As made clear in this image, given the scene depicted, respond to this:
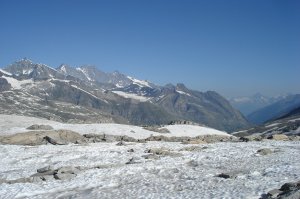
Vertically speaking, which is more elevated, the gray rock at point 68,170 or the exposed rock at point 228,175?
the gray rock at point 68,170

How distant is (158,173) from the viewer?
3409 cm

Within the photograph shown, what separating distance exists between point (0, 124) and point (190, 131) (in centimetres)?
3966

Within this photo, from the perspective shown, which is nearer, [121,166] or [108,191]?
[108,191]

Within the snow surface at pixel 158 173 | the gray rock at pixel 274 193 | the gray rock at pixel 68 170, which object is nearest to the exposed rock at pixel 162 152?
the snow surface at pixel 158 173

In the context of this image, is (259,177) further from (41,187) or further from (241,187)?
(41,187)

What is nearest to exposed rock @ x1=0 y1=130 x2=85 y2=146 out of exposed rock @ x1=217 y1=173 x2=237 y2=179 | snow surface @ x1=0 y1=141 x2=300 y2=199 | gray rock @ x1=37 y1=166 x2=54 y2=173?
snow surface @ x1=0 y1=141 x2=300 y2=199

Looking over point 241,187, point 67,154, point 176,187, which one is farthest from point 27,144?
point 241,187

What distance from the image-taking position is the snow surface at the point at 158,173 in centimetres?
2764

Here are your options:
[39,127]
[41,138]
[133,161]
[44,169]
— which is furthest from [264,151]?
[39,127]

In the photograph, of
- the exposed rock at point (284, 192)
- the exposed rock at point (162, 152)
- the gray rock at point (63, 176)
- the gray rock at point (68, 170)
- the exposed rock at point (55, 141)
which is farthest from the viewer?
the exposed rock at point (55, 141)

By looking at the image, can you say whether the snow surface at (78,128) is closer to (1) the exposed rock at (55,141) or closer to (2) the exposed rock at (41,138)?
(2) the exposed rock at (41,138)

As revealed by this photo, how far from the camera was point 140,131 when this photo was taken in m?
75.6

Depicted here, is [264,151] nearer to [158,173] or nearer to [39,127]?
[158,173]

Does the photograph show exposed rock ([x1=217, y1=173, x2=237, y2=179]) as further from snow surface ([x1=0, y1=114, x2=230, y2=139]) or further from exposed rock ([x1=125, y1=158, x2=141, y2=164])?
snow surface ([x1=0, y1=114, x2=230, y2=139])
